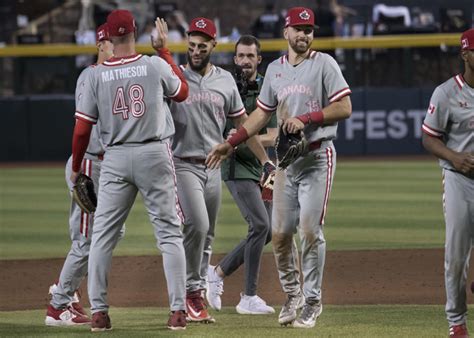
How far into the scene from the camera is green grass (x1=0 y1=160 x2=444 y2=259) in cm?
1155

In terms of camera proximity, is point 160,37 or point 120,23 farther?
point 160,37

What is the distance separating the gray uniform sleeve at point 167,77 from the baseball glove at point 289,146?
66cm

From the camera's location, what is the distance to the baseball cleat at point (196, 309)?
6.93 m

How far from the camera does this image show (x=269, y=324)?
6895 mm

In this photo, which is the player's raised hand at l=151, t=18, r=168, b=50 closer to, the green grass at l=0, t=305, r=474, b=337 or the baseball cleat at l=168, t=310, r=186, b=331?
the baseball cleat at l=168, t=310, r=186, b=331

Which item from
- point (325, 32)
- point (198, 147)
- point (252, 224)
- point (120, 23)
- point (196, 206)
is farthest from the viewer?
point (325, 32)

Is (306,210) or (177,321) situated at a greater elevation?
(306,210)

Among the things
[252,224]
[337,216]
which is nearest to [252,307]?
[252,224]

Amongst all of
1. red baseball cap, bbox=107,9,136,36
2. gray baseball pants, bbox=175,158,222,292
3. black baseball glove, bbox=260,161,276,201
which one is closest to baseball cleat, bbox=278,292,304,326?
gray baseball pants, bbox=175,158,222,292

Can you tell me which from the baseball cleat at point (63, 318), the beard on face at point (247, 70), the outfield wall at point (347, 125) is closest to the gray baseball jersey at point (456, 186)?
the beard on face at point (247, 70)

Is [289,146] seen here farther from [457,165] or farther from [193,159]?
[457,165]

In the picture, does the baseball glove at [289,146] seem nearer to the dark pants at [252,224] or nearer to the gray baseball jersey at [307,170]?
the gray baseball jersey at [307,170]

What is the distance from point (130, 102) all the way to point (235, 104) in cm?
106

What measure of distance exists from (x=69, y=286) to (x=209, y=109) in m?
1.40
